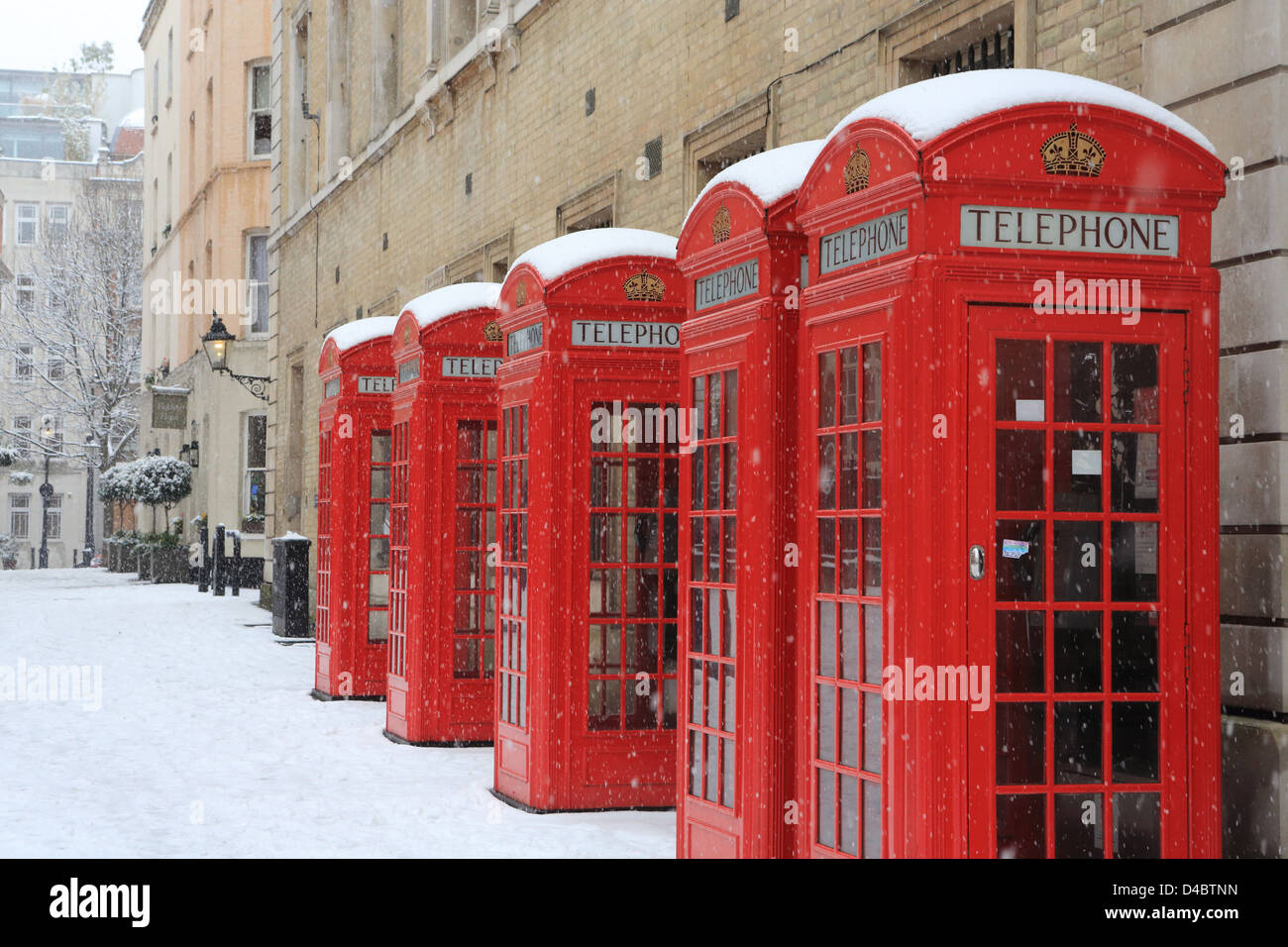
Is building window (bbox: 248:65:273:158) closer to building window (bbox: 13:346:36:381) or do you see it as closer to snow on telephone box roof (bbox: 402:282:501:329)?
building window (bbox: 13:346:36:381)

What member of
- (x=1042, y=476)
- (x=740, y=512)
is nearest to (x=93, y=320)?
(x=740, y=512)

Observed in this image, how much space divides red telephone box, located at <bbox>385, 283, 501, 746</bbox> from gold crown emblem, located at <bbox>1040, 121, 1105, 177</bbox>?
251 inches

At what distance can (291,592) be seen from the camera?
20.8 m

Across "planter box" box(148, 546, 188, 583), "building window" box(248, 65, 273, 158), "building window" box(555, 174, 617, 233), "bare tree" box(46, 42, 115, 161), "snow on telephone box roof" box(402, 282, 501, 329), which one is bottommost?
"planter box" box(148, 546, 188, 583)

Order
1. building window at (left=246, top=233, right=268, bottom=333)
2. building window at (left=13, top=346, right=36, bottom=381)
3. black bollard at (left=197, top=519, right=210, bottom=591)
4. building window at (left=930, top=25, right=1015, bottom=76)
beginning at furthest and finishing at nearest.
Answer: building window at (left=13, top=346, right=36, bottom=381)
building window at (left=246, top=233, right=268, bottom=333)
black bollard at (left=197, top=519, right=210, bottom=591)
building window at (left=930, top=25, right=1015, bottom=76)

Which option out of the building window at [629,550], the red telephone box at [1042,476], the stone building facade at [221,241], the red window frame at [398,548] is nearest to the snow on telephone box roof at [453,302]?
the red window frame at [398,548]

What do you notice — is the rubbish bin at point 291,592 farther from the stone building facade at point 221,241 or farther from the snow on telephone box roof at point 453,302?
the stone building facade at point 221,241

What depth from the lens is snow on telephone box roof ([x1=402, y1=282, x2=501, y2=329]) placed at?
11.1m

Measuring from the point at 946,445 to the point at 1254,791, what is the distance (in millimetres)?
1923

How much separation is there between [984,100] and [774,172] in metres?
1.30

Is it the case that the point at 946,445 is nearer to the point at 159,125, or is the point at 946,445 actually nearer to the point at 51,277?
the point at 159,125

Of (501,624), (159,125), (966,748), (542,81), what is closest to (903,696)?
(966,748)

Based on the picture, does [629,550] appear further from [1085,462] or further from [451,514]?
[1085,462]

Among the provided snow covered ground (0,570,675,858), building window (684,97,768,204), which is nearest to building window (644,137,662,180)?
building window (684,97,768,204)
